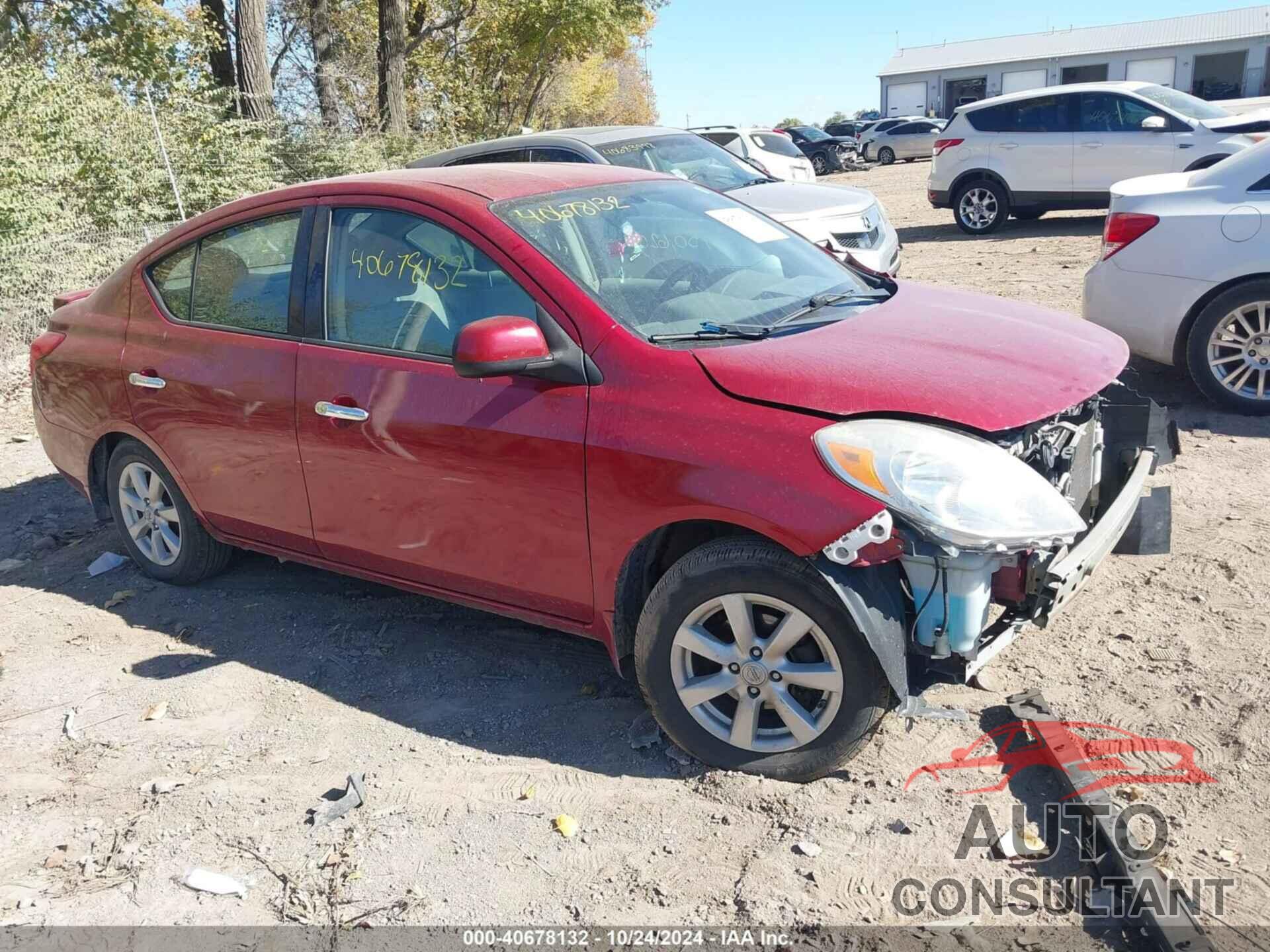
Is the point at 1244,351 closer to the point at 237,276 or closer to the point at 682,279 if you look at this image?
the point at 682,279

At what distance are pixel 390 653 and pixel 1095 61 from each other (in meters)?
61.6

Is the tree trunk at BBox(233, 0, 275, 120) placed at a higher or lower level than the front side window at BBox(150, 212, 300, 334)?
higher

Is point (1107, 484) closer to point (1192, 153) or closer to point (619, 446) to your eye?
point (619, 446)

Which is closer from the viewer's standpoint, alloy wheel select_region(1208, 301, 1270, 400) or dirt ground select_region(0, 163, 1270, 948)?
dirt ground select_region(0, 163, 1270, 948)

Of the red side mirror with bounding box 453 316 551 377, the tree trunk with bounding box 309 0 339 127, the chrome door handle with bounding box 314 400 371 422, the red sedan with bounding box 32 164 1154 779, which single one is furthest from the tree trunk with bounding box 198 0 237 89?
the red side mirror with bounding box 453 316 551 377

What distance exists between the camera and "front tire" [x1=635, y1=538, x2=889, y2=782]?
308 cm

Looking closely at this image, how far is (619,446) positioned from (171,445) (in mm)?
2417

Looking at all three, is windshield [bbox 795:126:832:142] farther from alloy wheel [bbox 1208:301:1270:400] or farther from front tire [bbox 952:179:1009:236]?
alloy wheel [bbox 1208:301:1270:400]

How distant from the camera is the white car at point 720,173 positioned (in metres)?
8.81

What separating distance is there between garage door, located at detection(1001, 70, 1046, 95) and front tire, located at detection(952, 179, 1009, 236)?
A: 155 feet

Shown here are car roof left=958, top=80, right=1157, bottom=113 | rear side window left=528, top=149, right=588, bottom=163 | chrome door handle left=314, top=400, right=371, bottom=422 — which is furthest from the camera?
car roof left=958, top=80, right=1157, bottom=113

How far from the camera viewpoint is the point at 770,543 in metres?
3.12

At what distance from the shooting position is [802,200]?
912cm

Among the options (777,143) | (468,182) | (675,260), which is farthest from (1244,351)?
(777,143)
